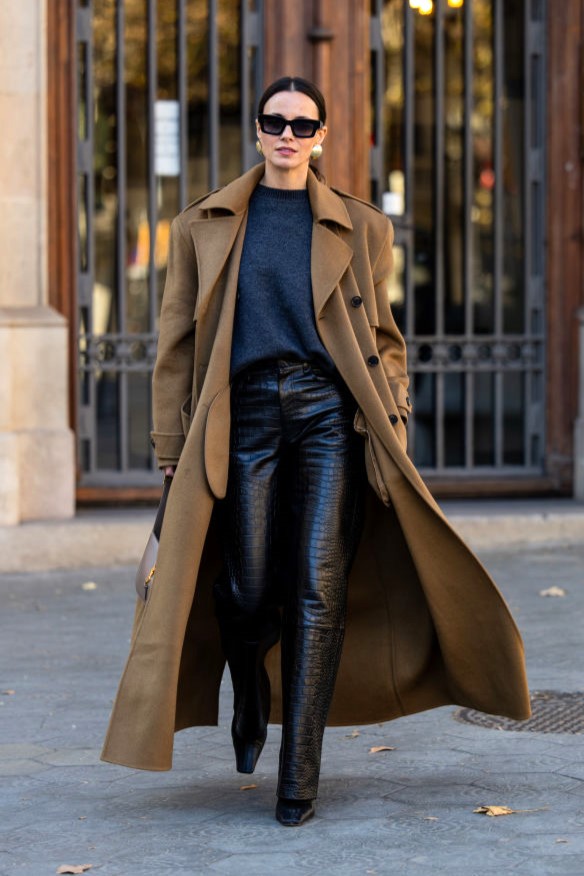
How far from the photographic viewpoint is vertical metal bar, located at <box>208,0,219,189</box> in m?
10.1

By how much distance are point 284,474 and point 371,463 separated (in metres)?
0.26

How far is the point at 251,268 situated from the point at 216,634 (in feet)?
3.37

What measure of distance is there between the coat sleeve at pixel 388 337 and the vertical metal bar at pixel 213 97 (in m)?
5.49

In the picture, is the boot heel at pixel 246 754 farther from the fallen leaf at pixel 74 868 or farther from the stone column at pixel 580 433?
the stone column at pixel 580 433

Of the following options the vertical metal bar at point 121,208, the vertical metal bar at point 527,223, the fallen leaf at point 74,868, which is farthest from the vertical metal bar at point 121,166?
the fallen leaf at point 74,868

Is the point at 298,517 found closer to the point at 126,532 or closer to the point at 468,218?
the point at 126,532

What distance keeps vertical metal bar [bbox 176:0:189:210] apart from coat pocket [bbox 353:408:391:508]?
574cm

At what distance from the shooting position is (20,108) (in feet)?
30.7

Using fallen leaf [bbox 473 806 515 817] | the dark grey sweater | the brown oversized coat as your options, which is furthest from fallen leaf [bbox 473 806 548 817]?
the dark grey sweater

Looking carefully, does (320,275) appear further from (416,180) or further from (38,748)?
(416,180)

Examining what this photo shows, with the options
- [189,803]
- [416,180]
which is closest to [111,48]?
[416,180]

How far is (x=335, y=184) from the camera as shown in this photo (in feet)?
33.7

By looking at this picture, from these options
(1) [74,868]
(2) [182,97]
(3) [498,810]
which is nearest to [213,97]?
(2) [182,97]

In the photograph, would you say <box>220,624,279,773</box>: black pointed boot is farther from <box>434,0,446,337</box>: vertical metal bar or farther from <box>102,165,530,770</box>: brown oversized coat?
<box>434,0,446,337</box>: vertical metal bar
